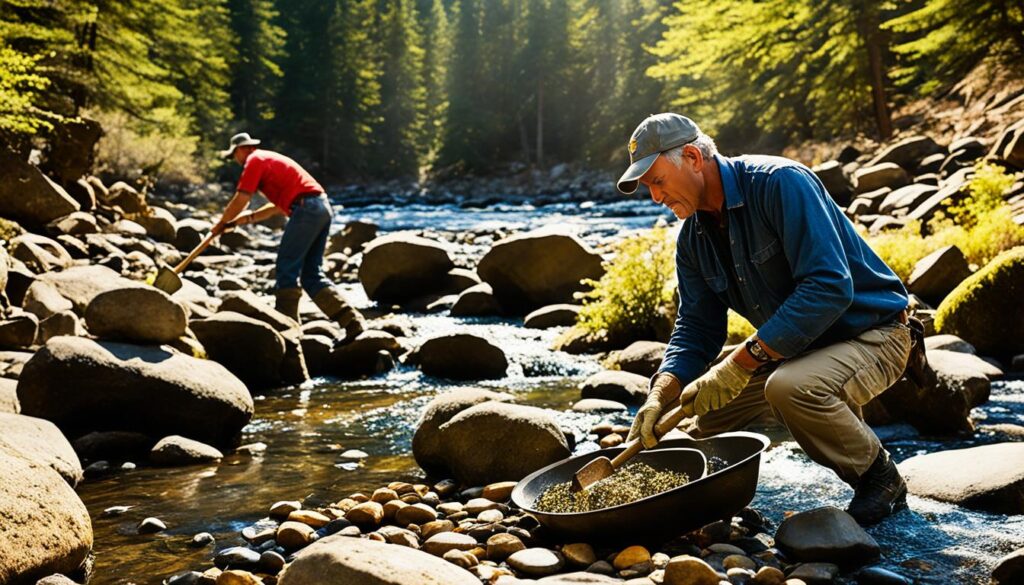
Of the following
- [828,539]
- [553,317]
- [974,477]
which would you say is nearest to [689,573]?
[828,539]

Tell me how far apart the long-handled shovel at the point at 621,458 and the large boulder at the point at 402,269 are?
9263 millimetres

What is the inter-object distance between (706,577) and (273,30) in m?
47.8

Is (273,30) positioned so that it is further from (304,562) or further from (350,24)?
(304,562)

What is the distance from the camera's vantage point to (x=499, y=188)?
4509 centimetres

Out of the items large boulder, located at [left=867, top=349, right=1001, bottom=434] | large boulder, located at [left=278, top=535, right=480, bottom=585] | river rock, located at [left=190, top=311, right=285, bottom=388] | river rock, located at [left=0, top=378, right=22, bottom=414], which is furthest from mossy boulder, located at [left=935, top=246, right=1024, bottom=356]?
river rock, located at [left=0, top=378, right=22, bottom=414]

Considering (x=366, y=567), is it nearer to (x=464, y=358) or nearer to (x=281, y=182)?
(x=464, y=358)

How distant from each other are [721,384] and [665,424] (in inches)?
10.8

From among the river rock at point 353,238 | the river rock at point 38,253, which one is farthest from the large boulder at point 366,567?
the river rock at point 353,238

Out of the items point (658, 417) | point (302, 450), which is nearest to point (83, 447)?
point (302, 450)

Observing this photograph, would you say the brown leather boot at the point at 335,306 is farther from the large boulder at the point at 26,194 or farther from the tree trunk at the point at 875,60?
the tree trunk at the point at 875,60

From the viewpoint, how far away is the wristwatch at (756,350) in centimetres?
337

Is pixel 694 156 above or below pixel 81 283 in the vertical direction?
above

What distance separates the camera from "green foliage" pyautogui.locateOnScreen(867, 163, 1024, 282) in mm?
8797

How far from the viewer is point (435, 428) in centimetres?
498
